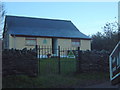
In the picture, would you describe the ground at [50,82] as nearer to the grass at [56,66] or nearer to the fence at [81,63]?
the fence at [81,63]

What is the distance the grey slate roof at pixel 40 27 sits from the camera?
94.4 ft

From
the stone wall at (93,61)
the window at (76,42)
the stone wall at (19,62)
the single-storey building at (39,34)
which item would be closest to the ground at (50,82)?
the stone wall at (19,62)

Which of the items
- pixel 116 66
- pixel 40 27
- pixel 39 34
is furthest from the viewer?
pixel 40 27

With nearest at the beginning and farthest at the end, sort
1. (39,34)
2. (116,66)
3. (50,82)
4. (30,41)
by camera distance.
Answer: (116,66), (50,82), (30,41), (39,34)

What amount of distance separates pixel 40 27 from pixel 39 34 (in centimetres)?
269

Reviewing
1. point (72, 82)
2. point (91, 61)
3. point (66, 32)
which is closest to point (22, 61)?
point (72, 82)

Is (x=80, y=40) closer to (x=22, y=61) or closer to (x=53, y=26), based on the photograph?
(x=53, y=26)

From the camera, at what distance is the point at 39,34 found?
2862 cm

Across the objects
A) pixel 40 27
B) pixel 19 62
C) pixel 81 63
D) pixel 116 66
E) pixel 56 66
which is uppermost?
pixel 40 27

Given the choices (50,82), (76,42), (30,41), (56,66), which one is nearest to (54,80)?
(50,82)

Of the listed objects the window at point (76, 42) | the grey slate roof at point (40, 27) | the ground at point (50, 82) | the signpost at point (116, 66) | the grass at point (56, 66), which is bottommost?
the ground at point (50, 82)

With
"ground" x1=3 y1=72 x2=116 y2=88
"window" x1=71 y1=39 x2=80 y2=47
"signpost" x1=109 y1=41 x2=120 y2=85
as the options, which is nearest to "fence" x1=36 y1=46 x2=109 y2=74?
"ground" x1=3 y1=72 x2=116 y2=88

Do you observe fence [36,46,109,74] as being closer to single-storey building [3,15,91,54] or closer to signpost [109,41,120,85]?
signpost [109,41,120,85]

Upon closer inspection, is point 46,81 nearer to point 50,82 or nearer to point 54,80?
point 50,82
